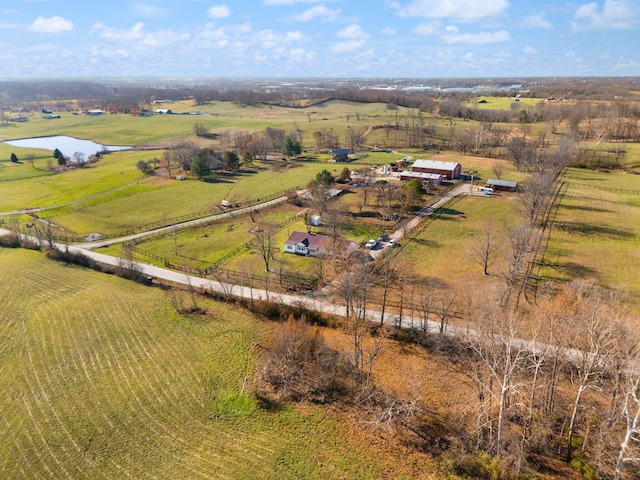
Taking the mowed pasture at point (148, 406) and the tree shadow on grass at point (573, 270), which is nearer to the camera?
the mowed pasture at point (148, 406)

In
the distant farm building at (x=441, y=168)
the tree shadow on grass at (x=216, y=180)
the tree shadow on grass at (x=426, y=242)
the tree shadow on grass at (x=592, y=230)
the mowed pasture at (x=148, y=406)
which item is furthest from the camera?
the tree shadow on grass at (x=216, y=180)

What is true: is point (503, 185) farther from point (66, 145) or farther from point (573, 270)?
point (66, 145)

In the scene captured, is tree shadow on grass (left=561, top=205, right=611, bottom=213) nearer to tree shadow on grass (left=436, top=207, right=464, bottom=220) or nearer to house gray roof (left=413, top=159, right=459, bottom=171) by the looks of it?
tree shadow on grass (left=436, top=207, right=464, bottom=220)

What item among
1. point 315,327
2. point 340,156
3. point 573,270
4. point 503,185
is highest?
point 340,156

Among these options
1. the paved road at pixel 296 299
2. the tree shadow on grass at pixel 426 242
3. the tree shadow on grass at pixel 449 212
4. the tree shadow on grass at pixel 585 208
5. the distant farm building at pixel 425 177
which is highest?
the distant farm building at pixel 425 177

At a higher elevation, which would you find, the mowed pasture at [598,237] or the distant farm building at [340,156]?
the distant farm building at [340,156]

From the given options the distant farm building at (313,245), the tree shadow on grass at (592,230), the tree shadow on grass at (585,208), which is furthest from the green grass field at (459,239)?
the tree shadow on grass at (585,208)

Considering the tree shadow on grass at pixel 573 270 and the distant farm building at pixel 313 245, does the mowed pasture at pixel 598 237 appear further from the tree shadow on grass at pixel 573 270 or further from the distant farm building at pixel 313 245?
the distant farm building at pixel 313 245

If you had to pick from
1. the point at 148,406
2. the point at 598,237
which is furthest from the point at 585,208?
the point at 148,406
